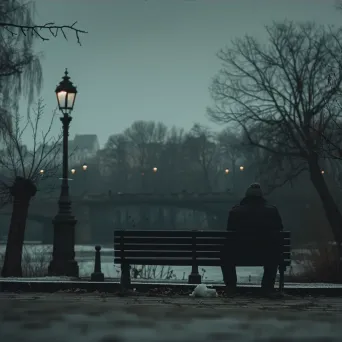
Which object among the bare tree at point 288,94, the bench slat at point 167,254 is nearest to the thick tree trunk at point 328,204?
the bare tree at point 288,94

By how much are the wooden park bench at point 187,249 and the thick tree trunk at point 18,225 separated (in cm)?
584

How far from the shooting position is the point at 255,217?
27.0ft

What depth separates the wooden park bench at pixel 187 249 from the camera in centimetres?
823

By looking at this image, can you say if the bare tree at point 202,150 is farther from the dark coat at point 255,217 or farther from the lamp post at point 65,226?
the dark coat at point 255,217

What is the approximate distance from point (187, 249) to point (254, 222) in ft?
3.57

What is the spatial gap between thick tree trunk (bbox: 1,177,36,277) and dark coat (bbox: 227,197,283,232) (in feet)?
22.6

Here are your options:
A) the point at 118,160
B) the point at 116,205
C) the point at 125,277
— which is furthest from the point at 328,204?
the point at 118,160

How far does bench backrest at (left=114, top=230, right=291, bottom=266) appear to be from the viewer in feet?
27.0

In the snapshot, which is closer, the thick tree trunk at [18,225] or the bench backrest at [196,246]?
the bench backrest at [196,246]

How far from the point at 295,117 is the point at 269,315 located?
66.7ft

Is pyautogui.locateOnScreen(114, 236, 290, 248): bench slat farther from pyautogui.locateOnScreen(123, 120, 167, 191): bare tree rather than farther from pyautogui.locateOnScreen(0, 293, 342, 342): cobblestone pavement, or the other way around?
pyautogui.locateOnScreen(123, 120, 167, 191): bare tree

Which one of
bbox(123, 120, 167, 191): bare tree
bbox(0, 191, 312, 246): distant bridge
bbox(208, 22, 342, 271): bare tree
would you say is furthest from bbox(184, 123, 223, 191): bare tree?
bbox(208, 22, 342, 271): bare tree

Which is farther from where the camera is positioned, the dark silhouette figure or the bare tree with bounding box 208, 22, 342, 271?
the bare tree with bounding box 208, 22, 342, 271

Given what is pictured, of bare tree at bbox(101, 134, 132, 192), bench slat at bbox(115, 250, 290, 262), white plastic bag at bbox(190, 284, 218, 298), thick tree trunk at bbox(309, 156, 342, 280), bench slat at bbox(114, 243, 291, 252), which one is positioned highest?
bare tree at bbox(101, 134, 132, 192)
